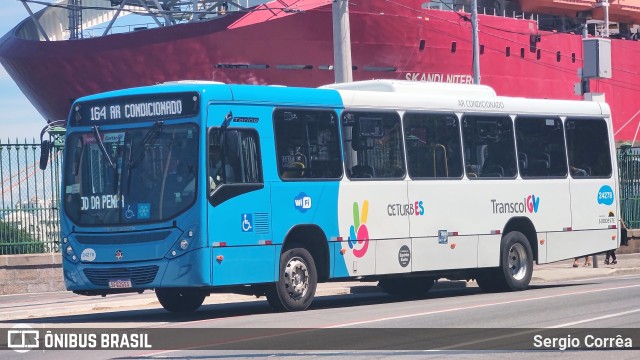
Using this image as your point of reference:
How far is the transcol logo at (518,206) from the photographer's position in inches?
722

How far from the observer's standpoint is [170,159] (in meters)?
14.1

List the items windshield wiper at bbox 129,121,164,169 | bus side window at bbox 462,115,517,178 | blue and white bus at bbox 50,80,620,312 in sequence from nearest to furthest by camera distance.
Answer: blue and white bus at bbox 50,80,620,312
windshield wiper at bbox 129,121,164,169
bus side window at bbox 462,115,517,178

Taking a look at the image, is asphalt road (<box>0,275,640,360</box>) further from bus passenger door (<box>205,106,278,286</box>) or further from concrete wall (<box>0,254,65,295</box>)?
concrete wall (<box>0,254,65,295</box>)

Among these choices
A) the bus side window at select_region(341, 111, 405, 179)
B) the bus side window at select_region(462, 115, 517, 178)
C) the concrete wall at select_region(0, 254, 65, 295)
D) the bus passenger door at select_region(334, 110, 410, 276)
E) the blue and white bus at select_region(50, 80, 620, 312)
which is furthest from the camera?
the concrete wall at select_region(0, 254, 65, 295)

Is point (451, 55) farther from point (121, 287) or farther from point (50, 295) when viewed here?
point (121, 287)

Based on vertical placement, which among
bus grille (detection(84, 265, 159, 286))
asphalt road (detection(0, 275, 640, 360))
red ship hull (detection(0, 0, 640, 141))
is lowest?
asphalt road (detection(0, 275, 640, 360))

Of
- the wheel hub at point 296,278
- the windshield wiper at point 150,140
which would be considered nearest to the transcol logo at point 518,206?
the wheel hub at point 296,278

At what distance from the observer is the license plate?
46.2 ft

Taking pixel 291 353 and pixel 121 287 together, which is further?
pixel 121 287

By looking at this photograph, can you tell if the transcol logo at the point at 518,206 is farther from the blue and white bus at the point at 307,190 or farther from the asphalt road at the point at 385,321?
the asphalt road at the point at 385,321

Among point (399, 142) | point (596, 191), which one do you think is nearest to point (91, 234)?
point (399, 142)

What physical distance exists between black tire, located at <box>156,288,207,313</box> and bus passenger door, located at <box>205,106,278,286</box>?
153 cm

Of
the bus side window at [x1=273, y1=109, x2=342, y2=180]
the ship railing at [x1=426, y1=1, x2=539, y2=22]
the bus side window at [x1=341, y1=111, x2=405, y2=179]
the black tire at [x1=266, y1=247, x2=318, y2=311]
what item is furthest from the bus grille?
the ship railing at [x1=426, y1=1, x2=539, y2=22]

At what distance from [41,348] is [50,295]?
32.8 feet
